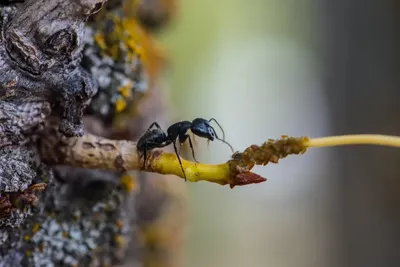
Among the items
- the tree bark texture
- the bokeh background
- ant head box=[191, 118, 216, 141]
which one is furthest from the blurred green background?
ant head box=[191, 118, 216, 141]

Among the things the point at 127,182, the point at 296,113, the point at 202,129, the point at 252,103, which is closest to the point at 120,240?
the point at 127,182

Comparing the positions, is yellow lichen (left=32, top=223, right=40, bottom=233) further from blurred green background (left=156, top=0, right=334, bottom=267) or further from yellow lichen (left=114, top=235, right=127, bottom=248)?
blurred green background (left=156, top=0, right=334, bottom=267)

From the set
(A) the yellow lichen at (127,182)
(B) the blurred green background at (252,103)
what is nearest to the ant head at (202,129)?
(A) the yellow lichen at (127,182)

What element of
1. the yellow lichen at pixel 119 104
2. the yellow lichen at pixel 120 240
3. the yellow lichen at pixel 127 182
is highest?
the yellow lichen at pixel 119 104

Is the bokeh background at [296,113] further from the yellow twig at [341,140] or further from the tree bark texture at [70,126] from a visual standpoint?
the yellow twig at [341,140]

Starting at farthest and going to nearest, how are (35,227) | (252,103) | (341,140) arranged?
1. (252,103)
2. (35,227)
3. (341,140)

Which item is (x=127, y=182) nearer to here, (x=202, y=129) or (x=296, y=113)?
(x=202, y=129)

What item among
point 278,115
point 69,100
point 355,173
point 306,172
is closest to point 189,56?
point 278,115

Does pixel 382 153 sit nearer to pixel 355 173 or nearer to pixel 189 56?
pixel 355 173
